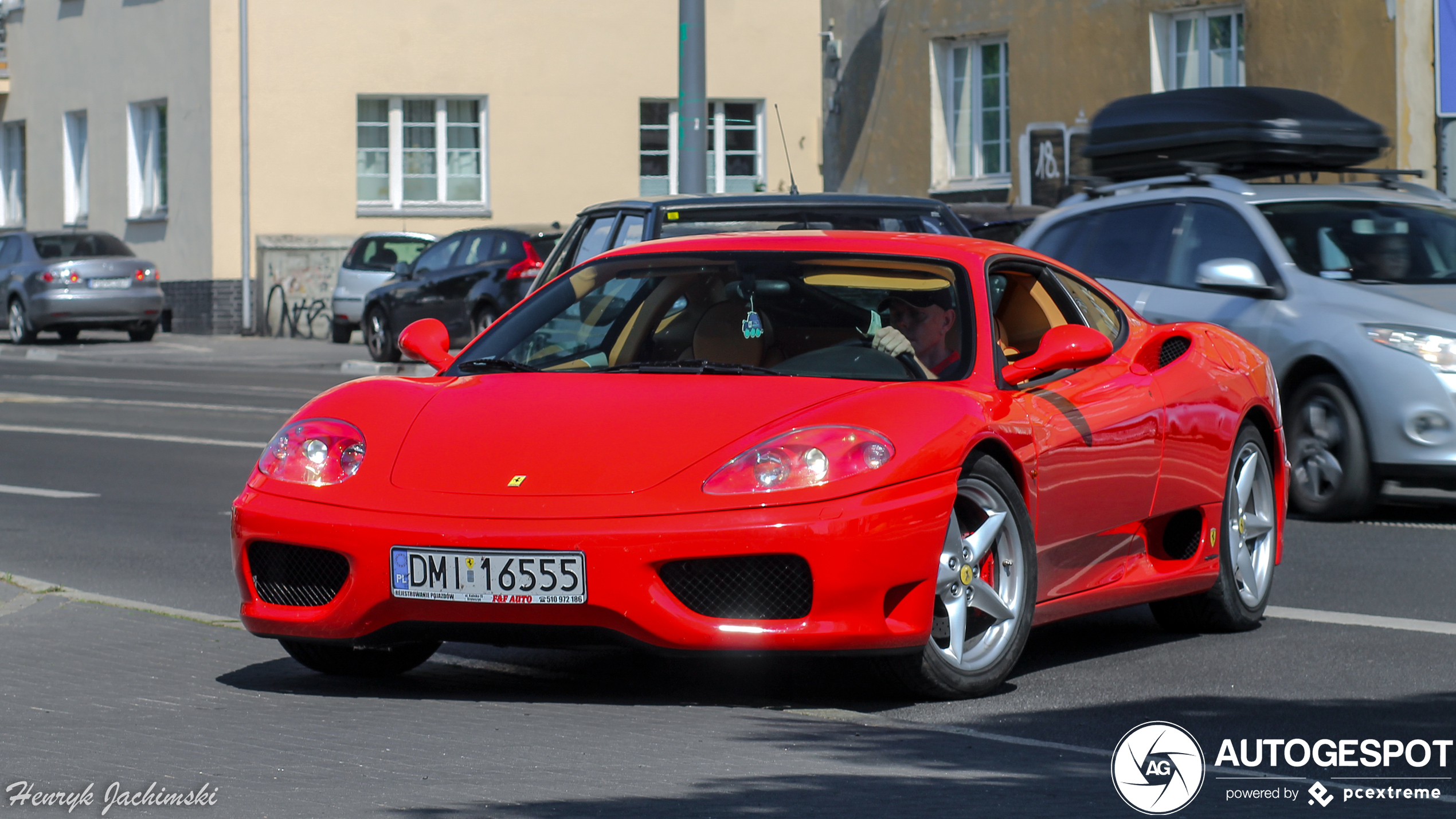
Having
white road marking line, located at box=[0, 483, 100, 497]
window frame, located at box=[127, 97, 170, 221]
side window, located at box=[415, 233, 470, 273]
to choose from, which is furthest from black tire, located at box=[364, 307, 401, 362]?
white road marking line, located at box=[0, 483, 100, 497]

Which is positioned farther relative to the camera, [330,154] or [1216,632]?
[330,154]

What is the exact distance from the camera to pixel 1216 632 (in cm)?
742

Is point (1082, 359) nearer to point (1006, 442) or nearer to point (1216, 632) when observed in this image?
point (1006, 442)

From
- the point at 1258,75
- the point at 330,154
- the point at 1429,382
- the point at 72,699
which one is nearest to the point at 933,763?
the point at 72,699

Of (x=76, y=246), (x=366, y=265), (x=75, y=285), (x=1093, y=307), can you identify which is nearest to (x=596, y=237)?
(x=1093, y=307)

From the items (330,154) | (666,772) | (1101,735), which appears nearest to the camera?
(666,772)

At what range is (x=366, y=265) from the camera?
103 ft

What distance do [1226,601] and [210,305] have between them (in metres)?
31.3

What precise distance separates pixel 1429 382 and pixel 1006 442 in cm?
465

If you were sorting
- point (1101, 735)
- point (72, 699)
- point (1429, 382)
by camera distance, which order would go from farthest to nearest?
point (1429, 382) < point (72, 699) < point (1101, 735)

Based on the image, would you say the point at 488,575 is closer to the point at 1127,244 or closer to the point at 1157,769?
the point at 1157,769

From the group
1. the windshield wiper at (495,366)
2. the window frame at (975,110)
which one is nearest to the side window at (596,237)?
the windshield wiper at (495,366)

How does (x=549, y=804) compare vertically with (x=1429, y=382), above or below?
below

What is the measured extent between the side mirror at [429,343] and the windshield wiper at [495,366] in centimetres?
18
